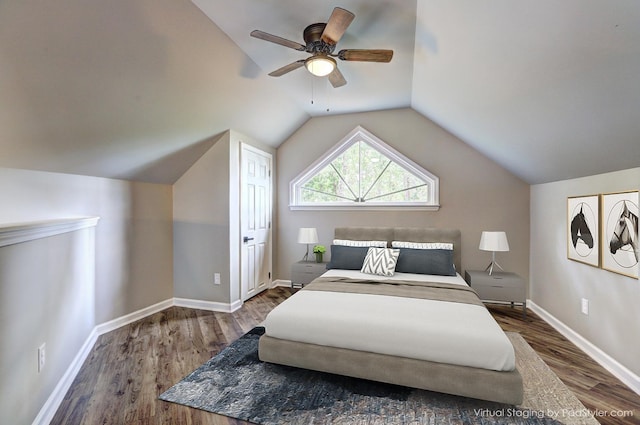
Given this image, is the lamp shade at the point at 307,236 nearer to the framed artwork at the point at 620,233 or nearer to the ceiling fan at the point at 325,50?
the ceiling fan at the point at 325,50

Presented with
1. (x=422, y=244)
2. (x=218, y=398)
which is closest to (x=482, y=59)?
(x=422, y=244)

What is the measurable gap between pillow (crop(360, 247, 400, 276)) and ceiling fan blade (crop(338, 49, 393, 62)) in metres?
2.27

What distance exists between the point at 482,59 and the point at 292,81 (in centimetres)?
215

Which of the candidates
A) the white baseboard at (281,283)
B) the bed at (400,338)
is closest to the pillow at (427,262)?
the bed at (400,338)

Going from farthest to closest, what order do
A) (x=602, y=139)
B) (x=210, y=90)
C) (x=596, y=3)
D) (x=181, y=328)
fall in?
(x=181, y=328) → (x=210, y=90) → (x=602, y=139) → (x=596, y=3)

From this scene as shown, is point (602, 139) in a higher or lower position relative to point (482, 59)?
lower

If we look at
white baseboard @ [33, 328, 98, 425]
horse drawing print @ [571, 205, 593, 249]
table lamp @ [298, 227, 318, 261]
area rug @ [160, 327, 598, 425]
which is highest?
horse drawing print @ [571, 205, 593, 249]

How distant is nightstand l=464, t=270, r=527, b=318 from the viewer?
3.65m

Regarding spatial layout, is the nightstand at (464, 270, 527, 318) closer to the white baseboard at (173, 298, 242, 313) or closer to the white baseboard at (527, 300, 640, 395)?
the white baseboard at (527, 300, 640, 395)

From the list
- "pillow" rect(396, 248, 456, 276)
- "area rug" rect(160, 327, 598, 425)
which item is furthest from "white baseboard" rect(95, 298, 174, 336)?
"pillow" rect(396, 248, 456, 276)

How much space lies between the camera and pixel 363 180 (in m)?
4.88

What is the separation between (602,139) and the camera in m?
2.21

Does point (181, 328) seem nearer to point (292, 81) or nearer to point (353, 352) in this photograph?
point (353, 352)

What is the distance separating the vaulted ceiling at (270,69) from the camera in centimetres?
172
